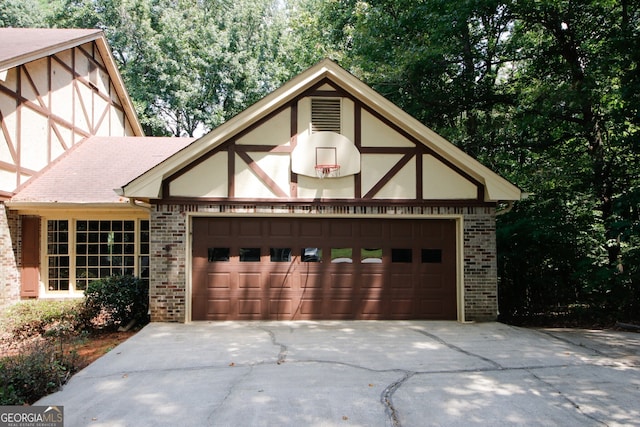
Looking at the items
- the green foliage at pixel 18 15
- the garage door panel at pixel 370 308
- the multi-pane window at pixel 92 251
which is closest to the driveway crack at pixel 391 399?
the garage door panel at pixel 370 308

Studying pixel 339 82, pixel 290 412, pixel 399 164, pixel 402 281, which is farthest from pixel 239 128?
pixel 290 412

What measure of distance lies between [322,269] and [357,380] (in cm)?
399

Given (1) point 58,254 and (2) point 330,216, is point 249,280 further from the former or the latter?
(1) point 58,254

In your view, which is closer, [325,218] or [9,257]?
[325,218]

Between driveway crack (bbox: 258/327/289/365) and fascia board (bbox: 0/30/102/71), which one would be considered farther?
fascia board (bbox: 0/30/102/71)

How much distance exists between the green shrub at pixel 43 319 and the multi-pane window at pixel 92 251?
2.31 meters

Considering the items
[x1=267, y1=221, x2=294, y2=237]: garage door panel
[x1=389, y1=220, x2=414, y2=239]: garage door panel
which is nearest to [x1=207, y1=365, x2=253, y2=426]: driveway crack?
[x1=267, y1=221, x2=294, y2=237]: garage door panel

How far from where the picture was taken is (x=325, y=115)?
9344 millimetres

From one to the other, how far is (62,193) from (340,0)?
14.6 metres

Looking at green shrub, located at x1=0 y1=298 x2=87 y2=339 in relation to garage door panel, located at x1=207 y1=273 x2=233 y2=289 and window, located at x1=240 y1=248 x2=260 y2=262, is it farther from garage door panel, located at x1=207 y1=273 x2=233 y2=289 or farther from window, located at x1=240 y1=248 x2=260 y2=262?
window, located at x1=240 y1=248 x2=260 y2=262

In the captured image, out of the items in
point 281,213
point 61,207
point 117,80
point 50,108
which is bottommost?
point 281,213

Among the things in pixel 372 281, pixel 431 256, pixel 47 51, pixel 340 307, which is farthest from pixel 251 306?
pixel 47 51

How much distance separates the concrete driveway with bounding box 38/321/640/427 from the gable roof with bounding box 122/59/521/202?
2.92 meters

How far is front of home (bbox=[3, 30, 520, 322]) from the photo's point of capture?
9.00m
